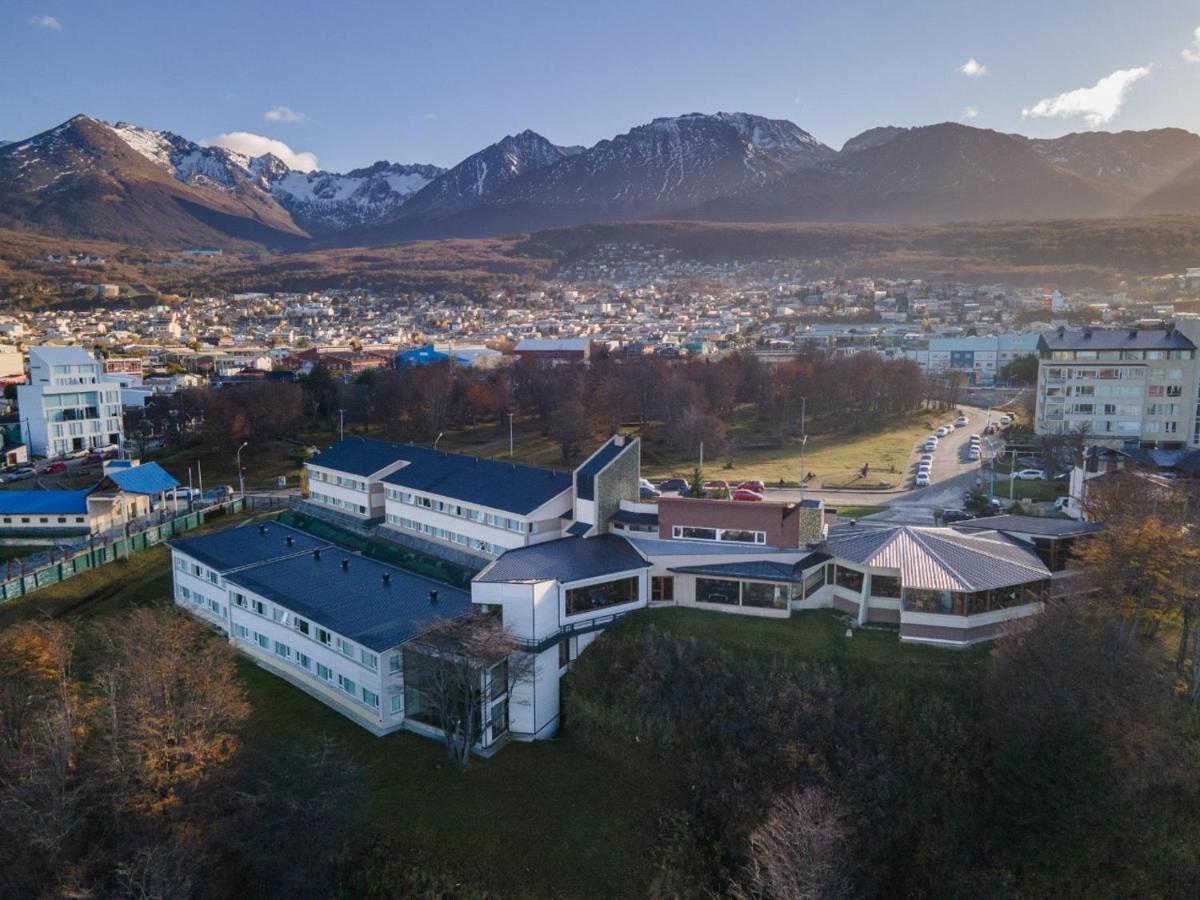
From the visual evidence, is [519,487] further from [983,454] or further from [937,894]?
[983,454]

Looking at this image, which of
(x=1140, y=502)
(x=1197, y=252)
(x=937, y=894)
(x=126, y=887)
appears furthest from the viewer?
(x=1197, y=252)

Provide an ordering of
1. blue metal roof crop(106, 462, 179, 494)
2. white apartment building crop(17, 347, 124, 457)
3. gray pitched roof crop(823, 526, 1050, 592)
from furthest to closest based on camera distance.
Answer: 1. white apartment building crop(17, 347, 124, 457)
2. blue metal roof crop(106, 462, 179, 494)
3. gray pitched roof crop(823, 526, 1050, 592)

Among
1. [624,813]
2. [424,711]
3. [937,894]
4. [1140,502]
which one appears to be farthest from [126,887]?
[1140,502]

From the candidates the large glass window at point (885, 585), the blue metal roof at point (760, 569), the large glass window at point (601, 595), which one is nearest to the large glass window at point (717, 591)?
the blue metal roof at point (760, 569)

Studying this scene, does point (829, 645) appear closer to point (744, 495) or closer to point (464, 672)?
point (464, 672)

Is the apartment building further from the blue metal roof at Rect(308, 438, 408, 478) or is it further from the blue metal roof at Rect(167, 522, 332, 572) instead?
the blue metal roof at Rect(167, 522, 332, 572)

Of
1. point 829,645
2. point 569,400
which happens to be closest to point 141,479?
point 569,400

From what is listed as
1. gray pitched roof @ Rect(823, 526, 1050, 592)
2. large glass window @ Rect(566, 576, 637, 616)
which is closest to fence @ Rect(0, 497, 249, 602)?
large glass window @ Rect(566, 576, 637, 616)
